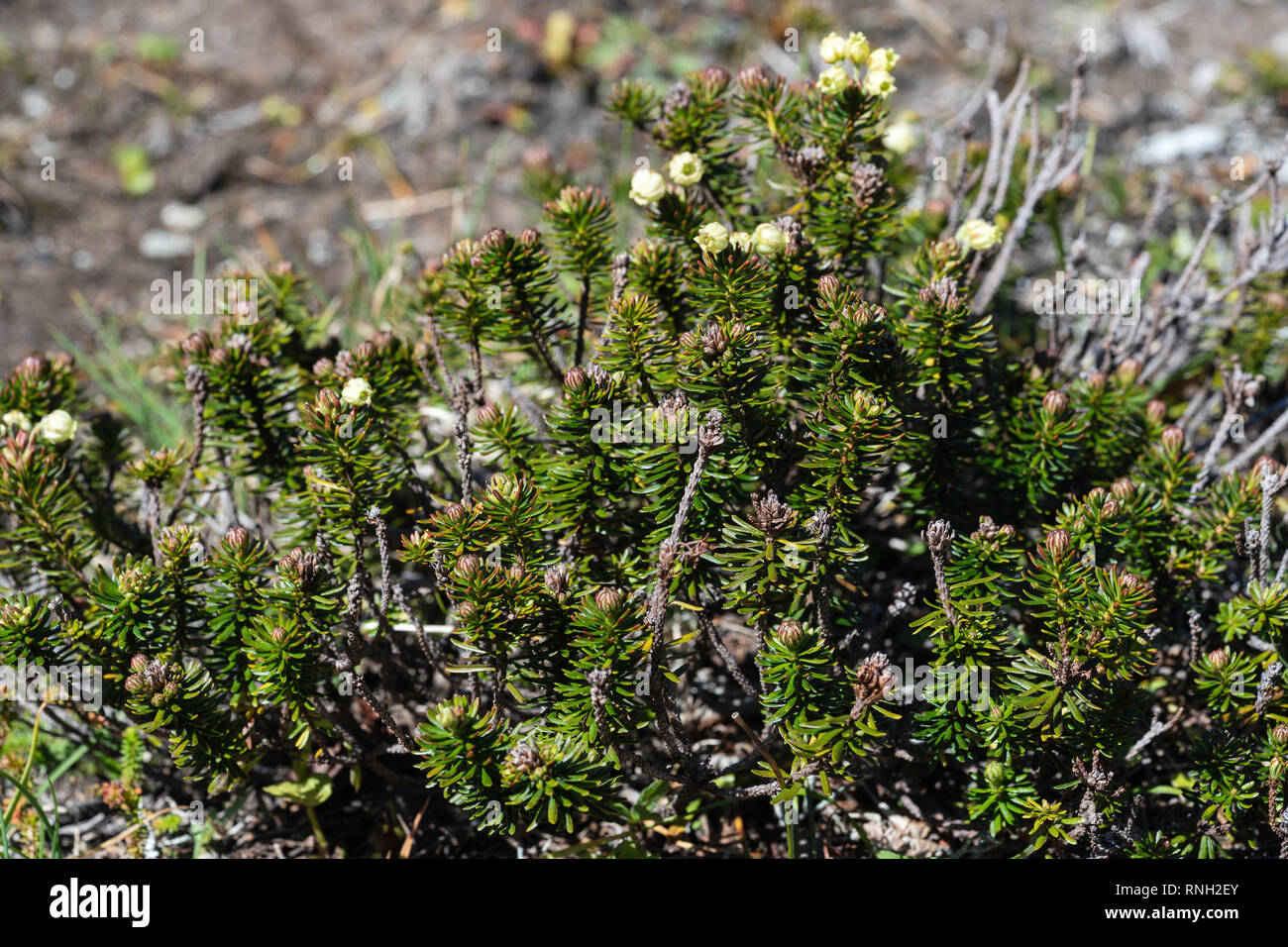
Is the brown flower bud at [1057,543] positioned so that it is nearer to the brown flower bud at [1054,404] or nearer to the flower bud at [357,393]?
the brown flower bud at [1054,404]

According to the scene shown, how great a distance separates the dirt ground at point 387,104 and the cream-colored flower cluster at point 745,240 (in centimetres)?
237

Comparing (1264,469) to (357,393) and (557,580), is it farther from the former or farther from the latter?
(357,393)

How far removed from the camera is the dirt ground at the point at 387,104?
4.70 metres

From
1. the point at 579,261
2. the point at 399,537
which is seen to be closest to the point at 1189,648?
the point at 579,261

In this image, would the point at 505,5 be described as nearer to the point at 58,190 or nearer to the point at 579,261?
the point at 58,190

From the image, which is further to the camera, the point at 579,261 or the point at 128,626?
the point at 579,261

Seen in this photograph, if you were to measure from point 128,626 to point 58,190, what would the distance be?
3.79 m

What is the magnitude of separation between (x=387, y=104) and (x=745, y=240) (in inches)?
151

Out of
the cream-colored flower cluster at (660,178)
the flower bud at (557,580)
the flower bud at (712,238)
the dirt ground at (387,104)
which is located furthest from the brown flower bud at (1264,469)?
the dirt ground at (387,104)

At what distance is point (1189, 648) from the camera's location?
2.40 m

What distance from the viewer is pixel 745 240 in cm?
215

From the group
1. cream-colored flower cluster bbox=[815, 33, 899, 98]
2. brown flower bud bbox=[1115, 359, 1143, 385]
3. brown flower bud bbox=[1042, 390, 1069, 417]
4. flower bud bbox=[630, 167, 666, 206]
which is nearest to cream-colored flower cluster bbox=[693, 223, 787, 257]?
flower bud bbox=[630, 167, 666, 206]

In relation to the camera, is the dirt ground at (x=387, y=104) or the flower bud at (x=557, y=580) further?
the dirt ground at (x=387, y=104)

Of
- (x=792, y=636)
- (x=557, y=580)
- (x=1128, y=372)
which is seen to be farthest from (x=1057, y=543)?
(x=557, y=580)
